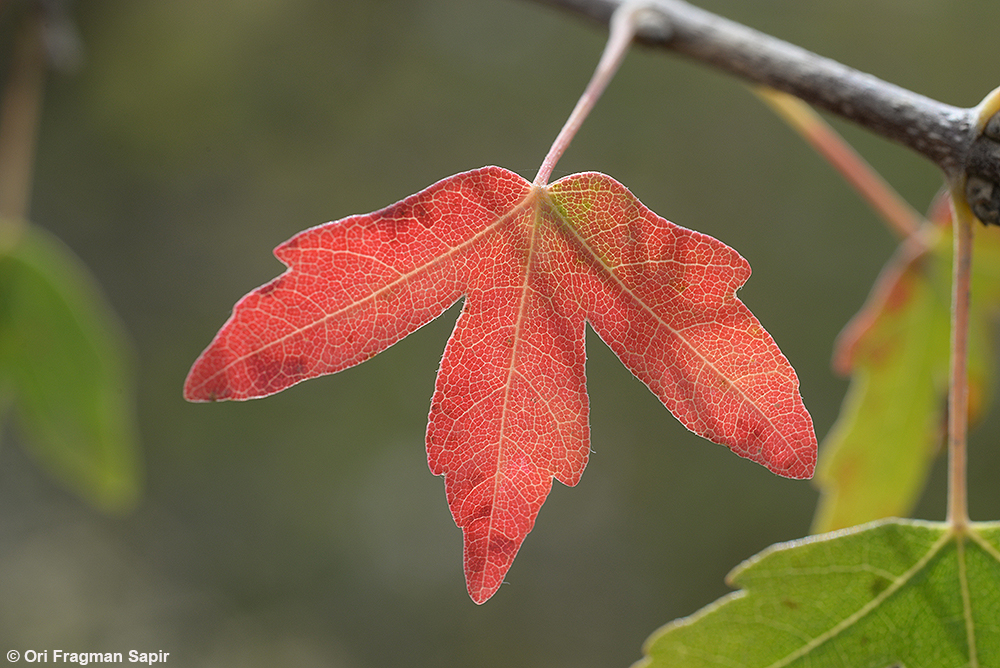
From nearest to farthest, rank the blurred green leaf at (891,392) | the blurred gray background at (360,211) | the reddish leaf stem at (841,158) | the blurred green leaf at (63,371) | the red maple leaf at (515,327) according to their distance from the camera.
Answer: the red maple leaf at (515,327)
the reddish leaf stem at (841,158)
the blurred green leaf at (891,392)
the blurred green leaf at (63,371)
the blurred gray background at (360,211)

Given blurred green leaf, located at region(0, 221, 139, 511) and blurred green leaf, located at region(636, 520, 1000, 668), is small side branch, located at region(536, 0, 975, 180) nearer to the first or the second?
blurred green leaf, located at region(636, 520, 1000, 668)

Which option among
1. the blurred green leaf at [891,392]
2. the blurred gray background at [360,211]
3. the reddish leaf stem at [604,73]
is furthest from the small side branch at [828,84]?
the blurred gray background at [360,211]

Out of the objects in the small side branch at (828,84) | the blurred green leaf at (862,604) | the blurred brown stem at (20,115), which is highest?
the blurred brown stem at (20,115)

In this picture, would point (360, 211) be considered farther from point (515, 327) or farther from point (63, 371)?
point (515, 327)

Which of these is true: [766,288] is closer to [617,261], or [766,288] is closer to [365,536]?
[365,536]

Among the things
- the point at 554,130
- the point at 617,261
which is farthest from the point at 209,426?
the point at 617,261

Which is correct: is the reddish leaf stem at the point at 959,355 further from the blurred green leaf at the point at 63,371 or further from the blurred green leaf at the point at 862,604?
the blurred green leaf at the point at 63,371

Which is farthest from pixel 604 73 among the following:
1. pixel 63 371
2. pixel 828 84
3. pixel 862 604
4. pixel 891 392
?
pixel 63 371
